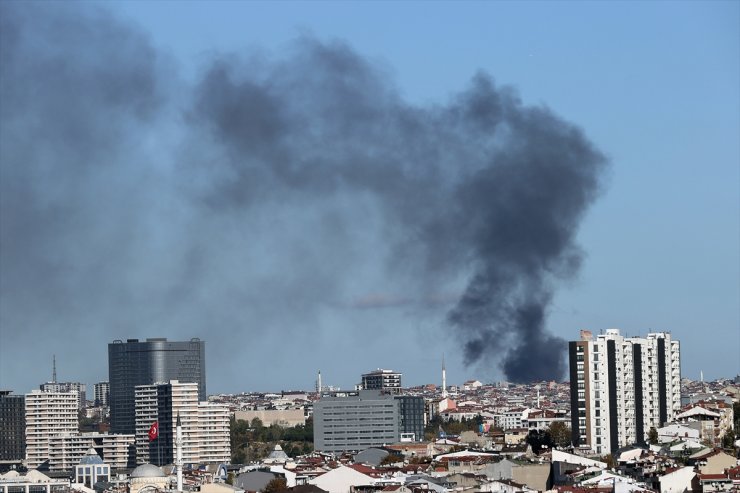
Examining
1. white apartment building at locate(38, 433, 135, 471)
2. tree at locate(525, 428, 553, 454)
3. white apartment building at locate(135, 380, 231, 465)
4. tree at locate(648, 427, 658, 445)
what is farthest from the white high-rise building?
white apartment building at locate(38, 433, 135, 471)

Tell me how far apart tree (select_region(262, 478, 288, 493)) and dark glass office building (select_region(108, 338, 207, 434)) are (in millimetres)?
74406

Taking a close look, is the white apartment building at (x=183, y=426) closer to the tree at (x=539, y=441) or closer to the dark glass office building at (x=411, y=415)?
the dark glass office building at (x=411, y=415)

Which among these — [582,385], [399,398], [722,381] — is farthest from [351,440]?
[722,381]

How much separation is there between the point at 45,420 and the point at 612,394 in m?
50.9

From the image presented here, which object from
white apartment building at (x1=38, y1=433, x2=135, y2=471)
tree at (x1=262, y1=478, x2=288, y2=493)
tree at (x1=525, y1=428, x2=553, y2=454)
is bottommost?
white apartment building at (x1=38, y1=433, x2=135, y2=471)

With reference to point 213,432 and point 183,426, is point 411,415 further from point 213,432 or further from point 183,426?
point 183,426

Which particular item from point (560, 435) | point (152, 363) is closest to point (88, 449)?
point (152, 363)

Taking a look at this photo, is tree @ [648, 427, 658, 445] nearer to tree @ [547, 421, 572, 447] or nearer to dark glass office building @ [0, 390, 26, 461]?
tree @ [547, 421, 572, 447]

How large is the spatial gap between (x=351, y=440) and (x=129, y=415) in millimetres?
20500

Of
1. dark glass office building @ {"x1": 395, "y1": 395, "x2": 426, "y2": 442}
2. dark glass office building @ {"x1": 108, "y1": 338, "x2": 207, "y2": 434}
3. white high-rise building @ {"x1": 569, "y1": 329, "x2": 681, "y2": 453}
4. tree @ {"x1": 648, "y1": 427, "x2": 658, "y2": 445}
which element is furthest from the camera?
dark glass office building @ {"x1": 108, "y1": 338, "x2": 207, "y2": 434}

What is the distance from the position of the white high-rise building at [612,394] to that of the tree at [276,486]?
684 inches

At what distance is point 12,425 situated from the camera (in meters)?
123

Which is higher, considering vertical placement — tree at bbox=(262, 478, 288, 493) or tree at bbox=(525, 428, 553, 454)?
tree at bbox=(525, 428, 553, 454)

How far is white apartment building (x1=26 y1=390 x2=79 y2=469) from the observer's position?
121m
